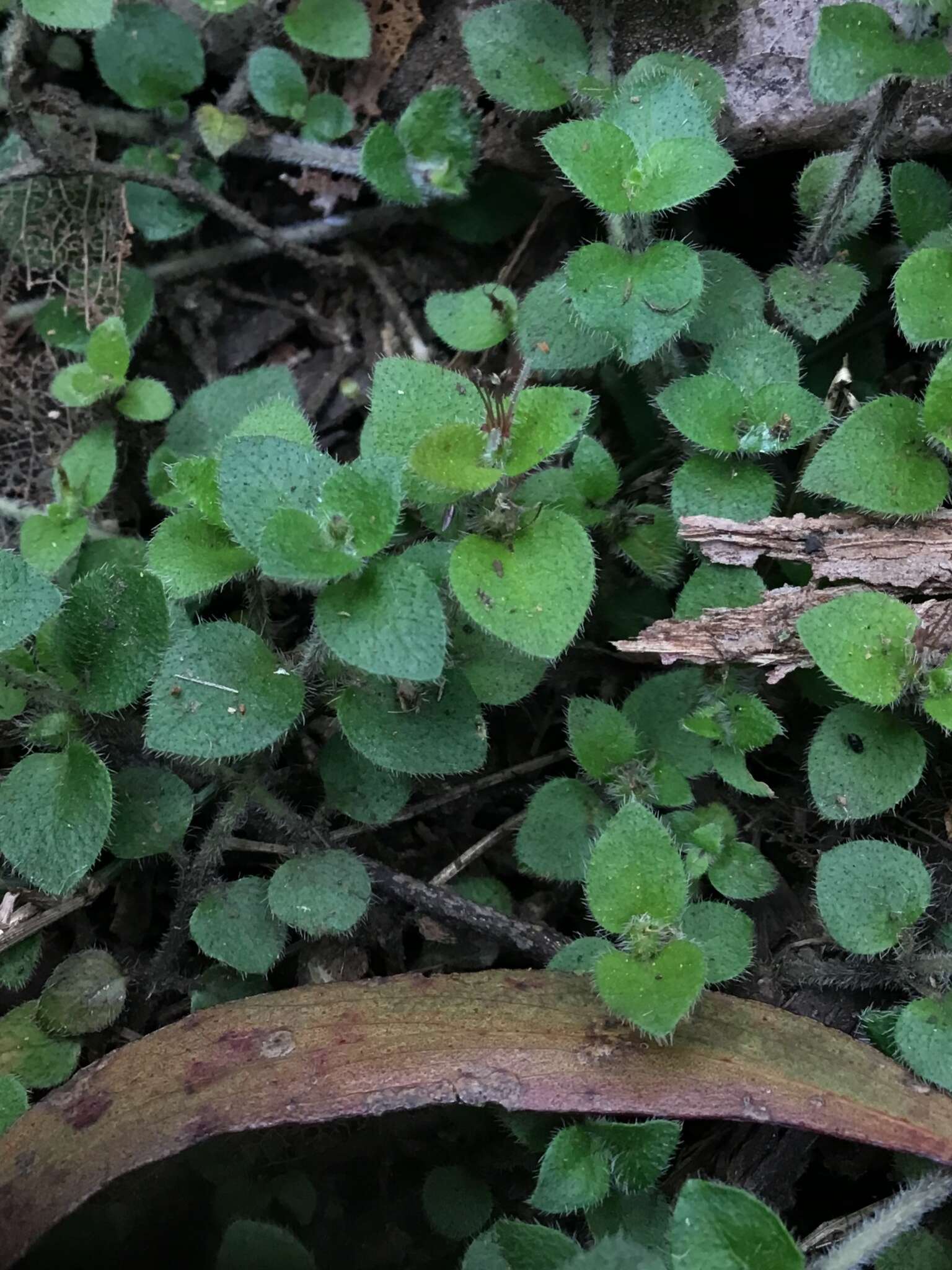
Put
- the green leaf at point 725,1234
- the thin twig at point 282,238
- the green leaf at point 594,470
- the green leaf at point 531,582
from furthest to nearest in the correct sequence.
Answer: the thin twig at point 282,238 → the green leaf at point 594,470 → the green leaf at point 531,582 → the green leaf at point 725,1234

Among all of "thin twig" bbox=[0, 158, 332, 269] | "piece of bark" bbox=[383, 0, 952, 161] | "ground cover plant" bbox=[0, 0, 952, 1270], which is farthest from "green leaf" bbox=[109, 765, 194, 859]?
"piece of bark" bbox=[383, 0, 952, 161]

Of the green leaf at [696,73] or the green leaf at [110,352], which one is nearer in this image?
the green leaf at [696,73]

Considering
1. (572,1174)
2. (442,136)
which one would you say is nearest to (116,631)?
(572,1174)

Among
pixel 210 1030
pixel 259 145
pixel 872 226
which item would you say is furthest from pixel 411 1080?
pixel 259 145

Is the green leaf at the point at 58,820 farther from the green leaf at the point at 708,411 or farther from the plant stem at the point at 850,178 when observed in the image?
the plant stem at the point at 850,178

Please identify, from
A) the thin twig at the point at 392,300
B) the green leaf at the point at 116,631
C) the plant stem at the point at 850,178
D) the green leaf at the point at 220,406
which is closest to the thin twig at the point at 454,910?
the green leaf at the point at 116,631

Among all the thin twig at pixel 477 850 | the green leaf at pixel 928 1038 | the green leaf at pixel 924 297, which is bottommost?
the thin twig at pixel 477 850
